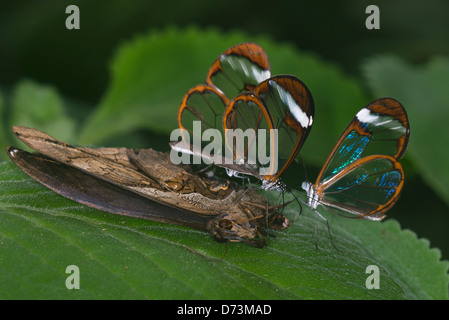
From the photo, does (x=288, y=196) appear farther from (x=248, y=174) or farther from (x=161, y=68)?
(x=161, y=68)

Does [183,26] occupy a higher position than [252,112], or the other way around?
[183,26]

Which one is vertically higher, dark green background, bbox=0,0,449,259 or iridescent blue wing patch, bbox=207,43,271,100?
dark green background, bbox=0,0,449,259

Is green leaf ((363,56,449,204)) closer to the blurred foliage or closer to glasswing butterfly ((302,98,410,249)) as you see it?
the blurred foliage

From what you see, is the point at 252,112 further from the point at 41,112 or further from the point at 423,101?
the point at 423,101

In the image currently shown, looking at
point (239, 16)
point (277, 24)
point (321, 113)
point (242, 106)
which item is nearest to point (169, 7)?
point (239, 16)

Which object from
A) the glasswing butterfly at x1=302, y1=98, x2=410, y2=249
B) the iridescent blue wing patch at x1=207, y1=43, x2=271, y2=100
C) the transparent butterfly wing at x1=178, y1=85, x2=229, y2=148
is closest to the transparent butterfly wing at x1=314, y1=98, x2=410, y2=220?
the glasswing butterfly at x1=302, y1=98, x2=410, y2=249

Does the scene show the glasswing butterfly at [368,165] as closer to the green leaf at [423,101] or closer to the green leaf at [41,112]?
the green leaf at [423,101]

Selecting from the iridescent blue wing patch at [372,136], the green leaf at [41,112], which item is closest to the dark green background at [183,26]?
the green leaf at [41,112]

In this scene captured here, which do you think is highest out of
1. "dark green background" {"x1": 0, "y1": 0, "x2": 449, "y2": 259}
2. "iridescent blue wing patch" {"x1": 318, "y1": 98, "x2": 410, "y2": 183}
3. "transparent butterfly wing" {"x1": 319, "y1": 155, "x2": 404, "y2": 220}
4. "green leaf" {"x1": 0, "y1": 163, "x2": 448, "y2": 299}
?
"dark green background" {"x1": 0, "y1": 0, "x2": 449, "y2": 259}

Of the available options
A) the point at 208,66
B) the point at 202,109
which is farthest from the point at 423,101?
the point at 202,109
